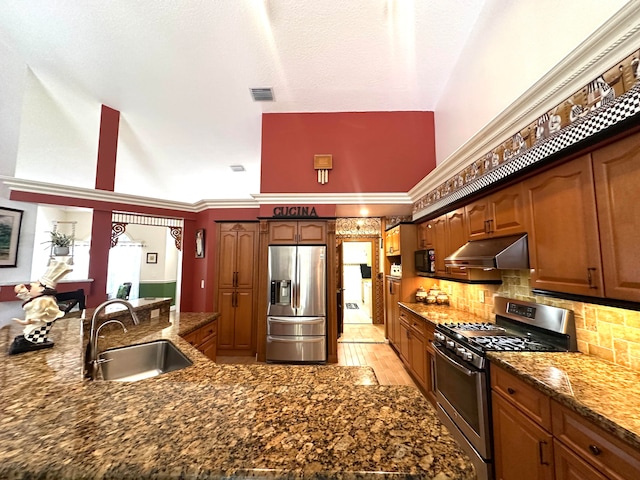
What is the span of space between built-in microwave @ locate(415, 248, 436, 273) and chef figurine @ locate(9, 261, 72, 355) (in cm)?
357

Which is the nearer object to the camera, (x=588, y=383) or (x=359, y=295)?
(x=588, y=383)

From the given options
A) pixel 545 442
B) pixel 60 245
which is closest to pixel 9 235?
pixel 60 245

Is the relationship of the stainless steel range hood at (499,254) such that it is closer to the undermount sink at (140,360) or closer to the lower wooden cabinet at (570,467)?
the lower wooden cabinet at (570,467)

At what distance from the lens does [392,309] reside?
14.7 feet

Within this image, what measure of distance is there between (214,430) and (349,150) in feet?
13.2

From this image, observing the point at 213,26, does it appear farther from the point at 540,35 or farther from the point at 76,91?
the point at 540,35

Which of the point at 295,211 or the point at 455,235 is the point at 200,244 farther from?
the point at 455,235

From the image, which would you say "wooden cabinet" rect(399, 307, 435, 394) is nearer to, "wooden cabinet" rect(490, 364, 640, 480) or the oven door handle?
the oven door handle

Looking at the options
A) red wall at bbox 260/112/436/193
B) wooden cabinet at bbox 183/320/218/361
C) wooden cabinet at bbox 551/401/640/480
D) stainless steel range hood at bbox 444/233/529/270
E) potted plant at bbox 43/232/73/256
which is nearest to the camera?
wooden cabinet at bbox 551/401/640/480

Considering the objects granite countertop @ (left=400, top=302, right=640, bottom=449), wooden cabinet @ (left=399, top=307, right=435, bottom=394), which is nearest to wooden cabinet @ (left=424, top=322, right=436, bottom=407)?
wooden cabinet @ (left=399, top=307, right=435, bottom=394)

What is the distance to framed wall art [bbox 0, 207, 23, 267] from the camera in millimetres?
3680

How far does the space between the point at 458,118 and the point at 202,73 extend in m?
3.35

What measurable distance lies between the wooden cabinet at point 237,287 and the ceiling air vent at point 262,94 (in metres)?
1.95

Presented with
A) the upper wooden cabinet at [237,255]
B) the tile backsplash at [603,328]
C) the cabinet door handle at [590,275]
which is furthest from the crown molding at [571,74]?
the upper wooden cabinet at [237,255]
